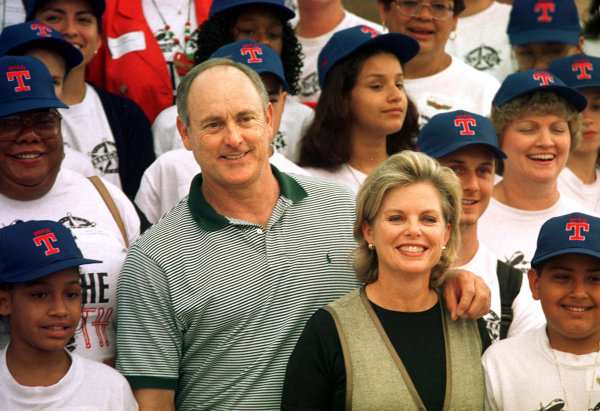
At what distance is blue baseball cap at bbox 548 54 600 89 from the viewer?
206 inches

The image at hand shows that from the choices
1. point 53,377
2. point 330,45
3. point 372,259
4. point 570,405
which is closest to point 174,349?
point 53,377

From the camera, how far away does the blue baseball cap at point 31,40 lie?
4.42m

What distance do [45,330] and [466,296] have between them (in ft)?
5.34

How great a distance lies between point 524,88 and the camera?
468 cm

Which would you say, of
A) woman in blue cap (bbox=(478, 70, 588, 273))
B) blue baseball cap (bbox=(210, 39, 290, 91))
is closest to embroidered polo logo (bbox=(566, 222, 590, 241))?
woman in blue cap (bbox=(478, 70, 588, 273))

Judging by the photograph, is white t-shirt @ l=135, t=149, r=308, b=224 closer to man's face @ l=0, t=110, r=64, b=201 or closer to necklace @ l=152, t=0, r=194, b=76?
man's face @ l=0, t=110, r=64, b=201

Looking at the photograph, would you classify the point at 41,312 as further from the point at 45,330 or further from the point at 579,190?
the point at 579,190

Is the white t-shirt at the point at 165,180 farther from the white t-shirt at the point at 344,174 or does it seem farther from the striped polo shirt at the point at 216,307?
the striped polo shirt at the point at 216,307

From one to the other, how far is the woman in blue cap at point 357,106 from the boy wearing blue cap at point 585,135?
1086 mm

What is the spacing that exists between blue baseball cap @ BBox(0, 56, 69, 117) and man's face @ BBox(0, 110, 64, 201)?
57 mm

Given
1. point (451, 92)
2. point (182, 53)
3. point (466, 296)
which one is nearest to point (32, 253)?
point (466, 296)

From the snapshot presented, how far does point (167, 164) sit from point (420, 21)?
2.02 metres

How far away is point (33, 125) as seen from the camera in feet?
12.5

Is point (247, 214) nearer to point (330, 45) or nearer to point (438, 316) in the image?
point (438, 316)
